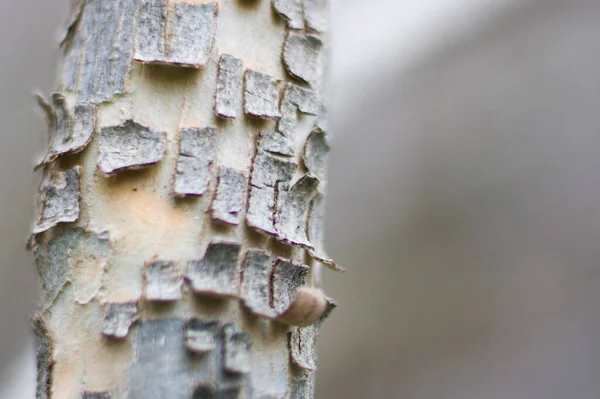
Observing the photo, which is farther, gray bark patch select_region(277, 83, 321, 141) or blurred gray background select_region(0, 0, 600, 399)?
blurred gray background select_region(0, 0, 600, 399)

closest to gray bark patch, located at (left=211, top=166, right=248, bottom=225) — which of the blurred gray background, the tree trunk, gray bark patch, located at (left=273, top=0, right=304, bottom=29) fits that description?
the tree trunk

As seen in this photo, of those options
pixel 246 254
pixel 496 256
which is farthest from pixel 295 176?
pixel 496 256

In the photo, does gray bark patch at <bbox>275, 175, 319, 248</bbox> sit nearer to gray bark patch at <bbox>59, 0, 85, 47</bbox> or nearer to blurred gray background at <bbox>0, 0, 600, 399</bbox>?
gray bark patch at <bbox>59, 0, 85, 47</bbox>

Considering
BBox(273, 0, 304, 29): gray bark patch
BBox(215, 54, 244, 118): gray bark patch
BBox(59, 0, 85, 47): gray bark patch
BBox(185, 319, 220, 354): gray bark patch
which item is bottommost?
BBox(185, 319, 220, 354): gray bark patch

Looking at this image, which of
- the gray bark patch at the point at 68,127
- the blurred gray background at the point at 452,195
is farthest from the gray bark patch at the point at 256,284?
the blurred gray background at the point at 452,195

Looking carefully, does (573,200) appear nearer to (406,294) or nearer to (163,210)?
(406,294)

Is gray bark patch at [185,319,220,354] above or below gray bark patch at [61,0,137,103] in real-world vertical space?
below

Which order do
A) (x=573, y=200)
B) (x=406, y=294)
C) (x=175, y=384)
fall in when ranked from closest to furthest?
(x=175, y=384) → (x=573, y=200) → (x=406, y=294)
